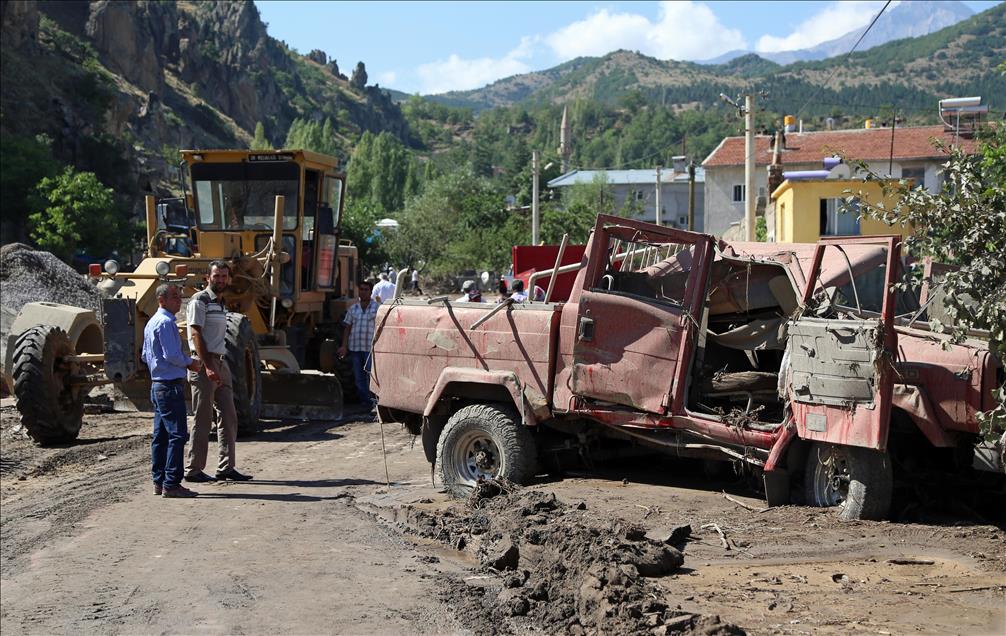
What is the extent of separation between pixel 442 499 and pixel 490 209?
60878 millimetres

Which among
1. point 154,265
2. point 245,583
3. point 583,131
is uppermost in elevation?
point 583,131

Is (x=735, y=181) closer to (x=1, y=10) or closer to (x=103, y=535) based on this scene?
(x=1, y=10)

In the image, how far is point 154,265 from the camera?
46.2 feet

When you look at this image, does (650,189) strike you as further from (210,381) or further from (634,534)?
(634,534)

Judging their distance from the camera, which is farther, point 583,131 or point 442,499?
point 583,131

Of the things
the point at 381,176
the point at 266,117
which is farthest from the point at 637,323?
the point at 266,117

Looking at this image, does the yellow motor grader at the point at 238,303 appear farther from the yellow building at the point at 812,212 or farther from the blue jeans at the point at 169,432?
the yellow building at the point at 812,212

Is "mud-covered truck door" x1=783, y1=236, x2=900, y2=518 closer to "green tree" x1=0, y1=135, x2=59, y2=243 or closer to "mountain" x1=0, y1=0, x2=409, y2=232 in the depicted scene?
"mountain" x1=0, y1=0, x2=409, y2=232

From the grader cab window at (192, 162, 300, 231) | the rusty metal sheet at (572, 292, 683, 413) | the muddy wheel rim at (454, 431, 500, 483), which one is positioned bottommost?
the muddy wheel rim at (454, 431, 500, 483)

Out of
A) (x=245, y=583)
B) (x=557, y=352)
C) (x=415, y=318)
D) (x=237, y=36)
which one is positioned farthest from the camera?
(x=237, y=36)

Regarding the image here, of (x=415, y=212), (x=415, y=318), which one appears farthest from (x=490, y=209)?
(x=415, y=318)

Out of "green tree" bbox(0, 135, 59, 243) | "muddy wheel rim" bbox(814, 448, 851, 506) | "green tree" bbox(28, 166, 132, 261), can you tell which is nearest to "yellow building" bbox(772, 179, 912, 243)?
"muddy wheel rim" bbox(814, 448, 851, 506)

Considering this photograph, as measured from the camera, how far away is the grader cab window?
15.2 metres

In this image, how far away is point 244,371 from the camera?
497 inches
